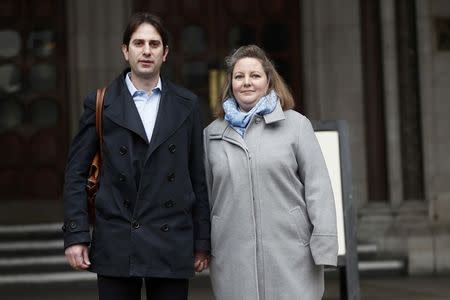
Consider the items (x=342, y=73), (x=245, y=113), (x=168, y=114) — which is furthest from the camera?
(x=342, y=73)

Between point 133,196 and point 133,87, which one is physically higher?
point 133,87

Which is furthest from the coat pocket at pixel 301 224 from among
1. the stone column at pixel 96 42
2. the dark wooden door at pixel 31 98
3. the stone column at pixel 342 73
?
the dark wooden door at pixel 31 98

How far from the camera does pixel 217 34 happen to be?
36.6 feet

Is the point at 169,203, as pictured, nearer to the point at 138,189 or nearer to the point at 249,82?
the point at 138,189

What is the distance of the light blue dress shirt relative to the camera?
425 cm

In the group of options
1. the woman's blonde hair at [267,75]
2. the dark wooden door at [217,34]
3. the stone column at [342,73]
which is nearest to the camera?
the woman's blonde hair at [267,75]

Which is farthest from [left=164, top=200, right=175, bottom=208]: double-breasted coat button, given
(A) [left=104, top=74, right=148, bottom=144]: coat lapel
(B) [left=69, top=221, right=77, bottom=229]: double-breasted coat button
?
(B) [left=69, top=221, right=77, bottom=229]: double-breasted coat button

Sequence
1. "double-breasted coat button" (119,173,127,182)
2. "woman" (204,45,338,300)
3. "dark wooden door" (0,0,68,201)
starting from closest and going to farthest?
1. "double-breasted coat button" (119,173,127,182)
2. "woman" (204,45,338,300)
3. "dark wooden door" (0,0,68,201)

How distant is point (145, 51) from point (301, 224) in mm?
1043

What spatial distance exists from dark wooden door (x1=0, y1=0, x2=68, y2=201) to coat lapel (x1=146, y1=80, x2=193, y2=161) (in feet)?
22.7

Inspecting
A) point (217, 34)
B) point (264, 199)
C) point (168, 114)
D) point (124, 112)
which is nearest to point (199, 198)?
point (264, 199)

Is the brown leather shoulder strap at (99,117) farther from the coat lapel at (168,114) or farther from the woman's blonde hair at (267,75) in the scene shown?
the woman's blonde hair at (267,75)

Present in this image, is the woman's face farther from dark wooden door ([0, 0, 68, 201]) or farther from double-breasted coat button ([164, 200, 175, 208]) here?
dark wooden door ([0, 0, 68, 201])

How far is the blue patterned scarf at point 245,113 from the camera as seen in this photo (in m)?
4.41
